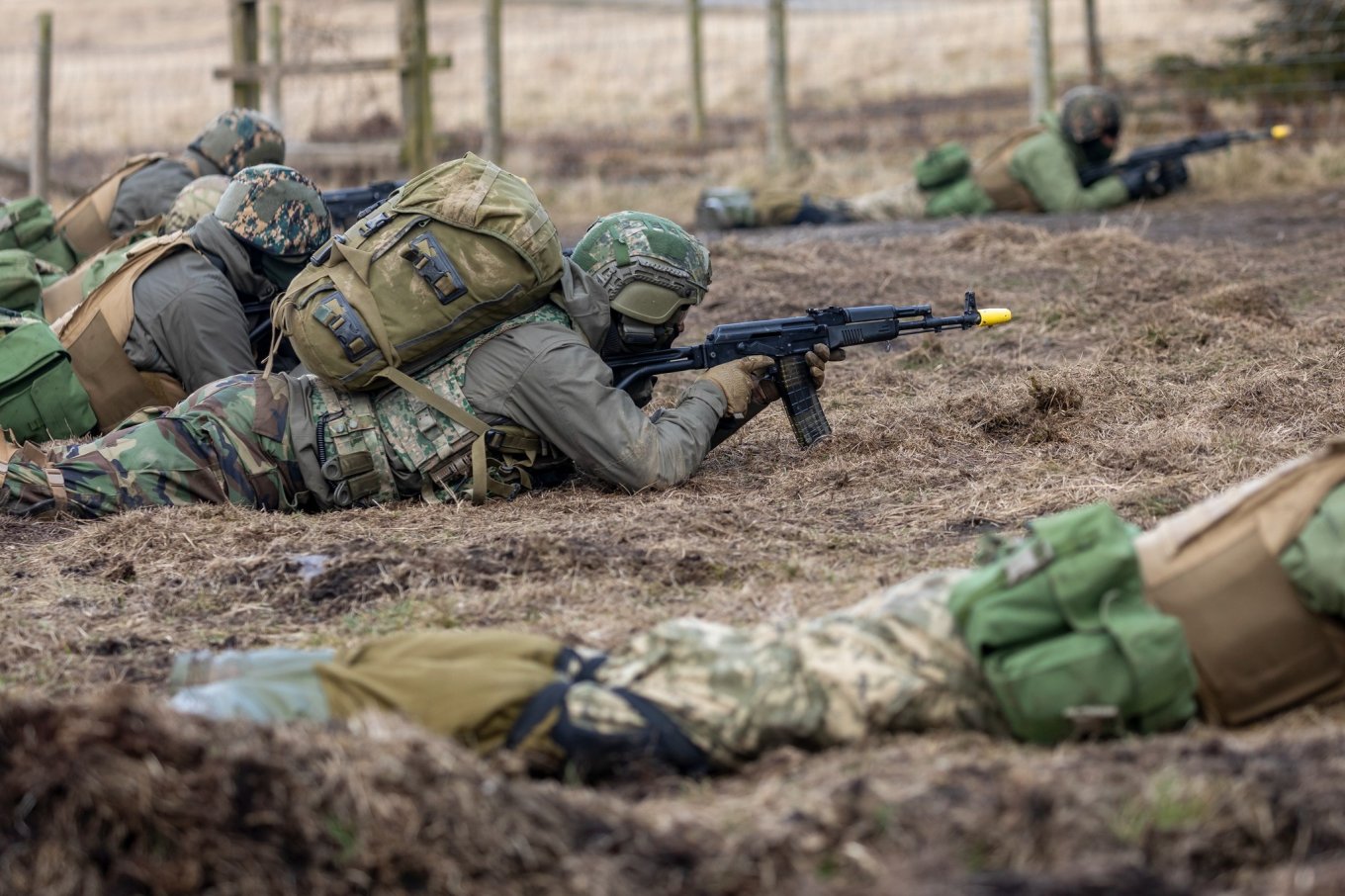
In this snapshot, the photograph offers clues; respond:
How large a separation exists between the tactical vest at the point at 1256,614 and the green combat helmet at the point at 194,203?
540 cm

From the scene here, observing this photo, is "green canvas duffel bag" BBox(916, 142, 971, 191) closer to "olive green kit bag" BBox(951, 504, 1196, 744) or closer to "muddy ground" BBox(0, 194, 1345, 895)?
"muddy ground" BBox(0, 194, 1345, 895)

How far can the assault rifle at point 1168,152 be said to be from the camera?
38.3ft

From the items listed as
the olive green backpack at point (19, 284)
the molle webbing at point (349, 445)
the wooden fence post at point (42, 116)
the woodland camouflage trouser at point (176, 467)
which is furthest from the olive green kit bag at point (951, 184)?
the wooden fence post at point (42, 116)

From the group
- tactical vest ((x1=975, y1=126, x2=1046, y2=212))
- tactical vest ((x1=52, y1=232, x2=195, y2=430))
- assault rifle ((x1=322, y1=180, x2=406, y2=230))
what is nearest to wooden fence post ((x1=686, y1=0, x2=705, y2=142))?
tactical vest ((x1=975, y1=126, x2=1046, y2=212))

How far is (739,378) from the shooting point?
5543mm

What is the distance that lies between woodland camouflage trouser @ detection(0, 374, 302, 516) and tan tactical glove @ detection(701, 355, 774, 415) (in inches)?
61.0

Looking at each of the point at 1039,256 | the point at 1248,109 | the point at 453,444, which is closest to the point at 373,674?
the point at 453,444

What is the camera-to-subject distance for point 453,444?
5137mm

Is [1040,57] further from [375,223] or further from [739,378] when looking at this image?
[375,223]

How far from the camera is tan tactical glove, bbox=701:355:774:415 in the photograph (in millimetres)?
5508

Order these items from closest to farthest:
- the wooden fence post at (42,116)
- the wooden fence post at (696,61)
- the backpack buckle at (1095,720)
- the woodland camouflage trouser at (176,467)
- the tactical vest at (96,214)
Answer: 1. the backpack buckle at (1095,720)
2. the woodland camouflage trouser at (176,467)
3. the tactical vest at (96,214)
4. the wooden fence post at (42,116)
5. the wooden fence post at (696,61)

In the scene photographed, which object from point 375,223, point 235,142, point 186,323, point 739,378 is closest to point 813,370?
point 739,378

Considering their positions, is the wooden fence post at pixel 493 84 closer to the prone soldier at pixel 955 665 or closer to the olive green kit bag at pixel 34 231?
the olive green kit bag at pixel 34 231

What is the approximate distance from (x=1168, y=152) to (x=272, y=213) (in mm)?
8028
